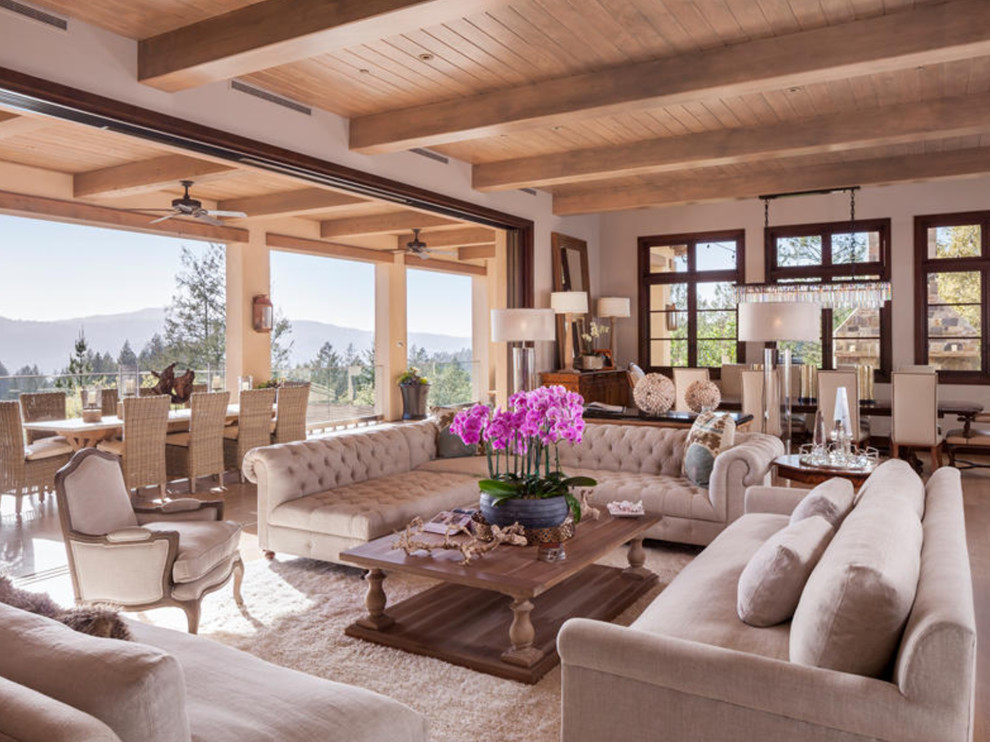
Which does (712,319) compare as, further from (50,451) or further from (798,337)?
(50,451)

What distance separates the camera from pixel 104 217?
7.73m

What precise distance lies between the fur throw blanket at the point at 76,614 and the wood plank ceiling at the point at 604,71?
2618 mm

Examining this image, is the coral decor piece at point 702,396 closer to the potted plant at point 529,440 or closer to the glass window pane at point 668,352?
the potted plant at point 529,440

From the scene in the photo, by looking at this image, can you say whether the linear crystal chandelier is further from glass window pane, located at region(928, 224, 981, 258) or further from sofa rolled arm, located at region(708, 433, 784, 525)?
sofa rolled arm, located at region(708, 433, 784, 525)

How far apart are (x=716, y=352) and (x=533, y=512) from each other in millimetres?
6921

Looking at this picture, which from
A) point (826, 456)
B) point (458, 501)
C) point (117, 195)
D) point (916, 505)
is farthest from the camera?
point (117, 195)

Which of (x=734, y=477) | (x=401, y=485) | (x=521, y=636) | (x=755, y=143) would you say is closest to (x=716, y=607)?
(x=521, y=636)

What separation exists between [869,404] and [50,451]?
737cm

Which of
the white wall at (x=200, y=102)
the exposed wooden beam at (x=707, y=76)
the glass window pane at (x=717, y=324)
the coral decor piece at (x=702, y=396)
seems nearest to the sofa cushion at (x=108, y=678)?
the white wall at (x=200, y=102)

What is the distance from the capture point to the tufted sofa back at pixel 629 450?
5.16 m

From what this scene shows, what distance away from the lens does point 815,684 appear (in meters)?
1.71

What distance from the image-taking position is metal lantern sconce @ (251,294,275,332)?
941 cm

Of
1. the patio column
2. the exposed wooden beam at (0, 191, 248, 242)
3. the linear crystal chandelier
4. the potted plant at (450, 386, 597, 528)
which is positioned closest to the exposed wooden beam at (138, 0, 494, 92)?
the potted plant at (450, 386, 597, 528)

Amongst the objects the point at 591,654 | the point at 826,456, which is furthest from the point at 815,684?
the point at 826,456
